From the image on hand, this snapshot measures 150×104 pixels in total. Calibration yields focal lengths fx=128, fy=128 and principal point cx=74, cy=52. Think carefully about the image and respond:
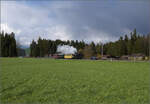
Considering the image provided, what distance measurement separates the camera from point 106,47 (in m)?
58.6

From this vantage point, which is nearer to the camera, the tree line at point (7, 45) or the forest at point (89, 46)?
the forest at point (89, 46)

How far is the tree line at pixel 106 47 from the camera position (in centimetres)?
4444

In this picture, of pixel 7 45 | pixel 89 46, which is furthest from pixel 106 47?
pixel 7 45

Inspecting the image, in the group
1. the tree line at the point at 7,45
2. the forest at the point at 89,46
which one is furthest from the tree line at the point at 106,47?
the tree line at the point at 7,45

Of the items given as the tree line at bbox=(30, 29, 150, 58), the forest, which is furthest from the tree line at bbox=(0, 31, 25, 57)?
the tree line at bbox=(30, 29, 150, 58)

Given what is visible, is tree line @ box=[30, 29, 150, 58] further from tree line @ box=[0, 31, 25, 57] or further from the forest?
tree line @ box=[0, 31, 25, 57]

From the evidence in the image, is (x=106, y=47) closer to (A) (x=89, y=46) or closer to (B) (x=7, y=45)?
(A) (x=89, y=46)

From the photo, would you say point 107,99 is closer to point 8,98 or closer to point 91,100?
→ point 91,100

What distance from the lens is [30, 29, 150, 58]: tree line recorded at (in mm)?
44438

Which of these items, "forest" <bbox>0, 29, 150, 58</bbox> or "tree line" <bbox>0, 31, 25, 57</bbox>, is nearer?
"forest" <bbox>0, 29, 150, 58</bbox>

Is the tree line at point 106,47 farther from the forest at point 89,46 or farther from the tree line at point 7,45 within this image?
the tree line at point 7,45

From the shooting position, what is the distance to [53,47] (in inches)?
2854

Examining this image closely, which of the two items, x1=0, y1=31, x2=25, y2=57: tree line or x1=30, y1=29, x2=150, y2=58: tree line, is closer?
x1=30, y1=29, x2=150, y2=58: tree line

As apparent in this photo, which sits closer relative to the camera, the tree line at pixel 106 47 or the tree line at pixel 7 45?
the tree line at pixel 106 47
